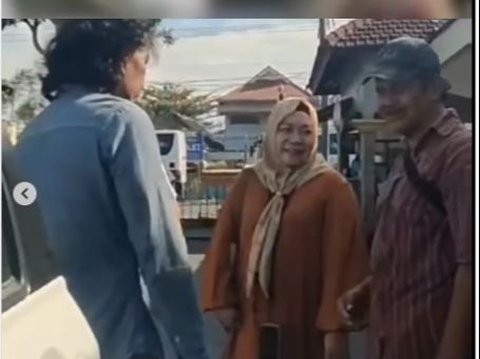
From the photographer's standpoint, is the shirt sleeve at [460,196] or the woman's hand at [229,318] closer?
the shirt sleeve at [460,196]

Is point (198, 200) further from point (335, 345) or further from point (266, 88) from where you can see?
point (335, 345)

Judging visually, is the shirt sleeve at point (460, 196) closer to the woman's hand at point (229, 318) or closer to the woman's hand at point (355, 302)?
the woman's hand at point (355, 302)

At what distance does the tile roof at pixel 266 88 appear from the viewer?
333 centimetres

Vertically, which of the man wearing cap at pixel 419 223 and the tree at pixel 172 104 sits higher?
the tree at pixel 172 104

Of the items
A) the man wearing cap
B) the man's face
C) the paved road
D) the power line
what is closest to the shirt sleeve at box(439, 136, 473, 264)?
the man wearing cap

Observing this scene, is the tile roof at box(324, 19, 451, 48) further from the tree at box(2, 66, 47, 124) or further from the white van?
the tree at box(2, 66, 47, 124)

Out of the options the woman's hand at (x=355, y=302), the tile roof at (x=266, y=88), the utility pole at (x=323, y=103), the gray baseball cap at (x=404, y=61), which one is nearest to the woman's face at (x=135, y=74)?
the tile roof at (x=266, y=88)

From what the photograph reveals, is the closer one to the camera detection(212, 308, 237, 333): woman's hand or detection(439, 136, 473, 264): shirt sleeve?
detection(439, 136, 473, 264): shirt sleeve

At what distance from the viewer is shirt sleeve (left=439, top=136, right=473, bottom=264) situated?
329cm

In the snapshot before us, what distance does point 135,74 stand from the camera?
3352mm

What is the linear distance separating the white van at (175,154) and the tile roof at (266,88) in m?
0.16

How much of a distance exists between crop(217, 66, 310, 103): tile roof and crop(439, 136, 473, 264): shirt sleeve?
44cm

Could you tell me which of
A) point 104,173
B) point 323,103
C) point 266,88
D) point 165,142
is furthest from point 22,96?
point 323,103

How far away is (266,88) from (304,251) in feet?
1.50
